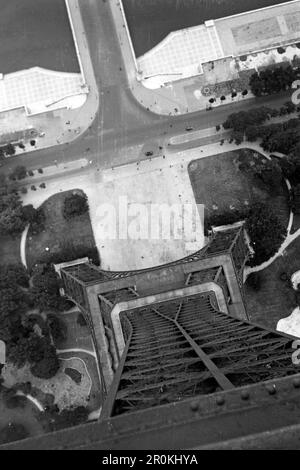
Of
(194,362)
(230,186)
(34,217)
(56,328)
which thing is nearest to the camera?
(194,362)

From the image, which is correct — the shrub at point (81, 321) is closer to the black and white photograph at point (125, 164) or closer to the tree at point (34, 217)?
the black and white photograph at point (125, 164)

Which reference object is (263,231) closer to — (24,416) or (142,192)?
(142,192)

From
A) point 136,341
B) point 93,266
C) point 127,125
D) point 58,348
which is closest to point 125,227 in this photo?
point 93,266

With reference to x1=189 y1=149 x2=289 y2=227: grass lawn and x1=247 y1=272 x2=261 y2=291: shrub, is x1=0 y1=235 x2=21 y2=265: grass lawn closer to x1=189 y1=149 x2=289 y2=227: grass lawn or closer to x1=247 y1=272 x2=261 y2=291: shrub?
x1=189 y1=149 x2=289 y2=227: grass lawn

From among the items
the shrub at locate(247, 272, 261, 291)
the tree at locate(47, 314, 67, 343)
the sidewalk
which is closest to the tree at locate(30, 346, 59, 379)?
the tree at locate(47, 314, 67, 343)

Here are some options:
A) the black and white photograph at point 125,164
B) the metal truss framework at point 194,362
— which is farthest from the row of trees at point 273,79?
the metal truss framework at point 194,362

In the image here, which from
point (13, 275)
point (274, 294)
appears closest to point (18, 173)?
point (13, 275)
